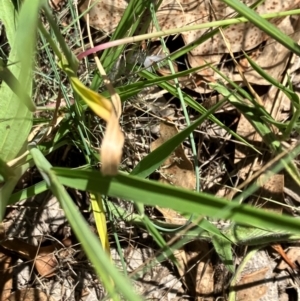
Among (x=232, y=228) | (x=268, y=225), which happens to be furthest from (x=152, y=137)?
(x=268, y=225)

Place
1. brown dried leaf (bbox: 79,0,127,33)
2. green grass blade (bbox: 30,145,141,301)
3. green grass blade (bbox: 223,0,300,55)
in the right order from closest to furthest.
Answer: green grass blade (bbox: 30,145,141,301)
green grass blade (bbox: 223,0,300,55)
brown dried leaf (bbox: 79,0,127,33)

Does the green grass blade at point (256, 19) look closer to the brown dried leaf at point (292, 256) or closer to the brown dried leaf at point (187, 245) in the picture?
the brown dried leaf at point (187, 245)

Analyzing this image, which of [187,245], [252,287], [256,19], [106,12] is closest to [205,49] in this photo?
[106,12]

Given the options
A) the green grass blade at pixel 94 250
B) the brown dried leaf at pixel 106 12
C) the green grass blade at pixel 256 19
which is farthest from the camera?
the brown dried leaf at pixel 106 12

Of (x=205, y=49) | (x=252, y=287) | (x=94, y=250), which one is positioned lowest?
(x=94, y=250)

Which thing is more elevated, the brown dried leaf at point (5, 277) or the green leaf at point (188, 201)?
the brown dried leaf at point (5, 277)

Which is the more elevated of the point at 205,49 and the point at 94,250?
the point at 205,49

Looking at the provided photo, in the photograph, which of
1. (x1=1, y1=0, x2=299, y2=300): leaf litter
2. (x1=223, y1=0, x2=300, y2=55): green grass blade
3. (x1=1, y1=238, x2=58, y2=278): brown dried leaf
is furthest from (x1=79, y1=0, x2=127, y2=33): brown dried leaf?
(x1=1, y1=238, x2=58, y2=278): brown dried leaf

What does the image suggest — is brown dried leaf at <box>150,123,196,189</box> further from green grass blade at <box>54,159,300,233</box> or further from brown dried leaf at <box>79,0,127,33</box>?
green grass blade at <box>54,159,300,233</box>

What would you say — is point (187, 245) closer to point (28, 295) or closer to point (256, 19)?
point (28, 295)

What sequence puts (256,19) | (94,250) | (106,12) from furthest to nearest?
(106,12), (256,19), (94,250)

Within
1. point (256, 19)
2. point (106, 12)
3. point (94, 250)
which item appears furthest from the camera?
point (106, 12)

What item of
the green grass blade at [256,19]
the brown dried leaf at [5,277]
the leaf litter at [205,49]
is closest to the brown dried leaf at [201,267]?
the leaf litter at [205,49]
